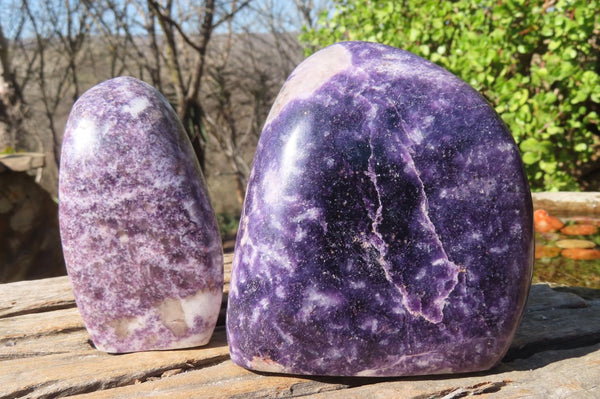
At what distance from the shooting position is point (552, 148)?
133 inches

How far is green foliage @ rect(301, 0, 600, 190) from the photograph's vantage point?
322cm

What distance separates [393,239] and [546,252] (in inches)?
68.9

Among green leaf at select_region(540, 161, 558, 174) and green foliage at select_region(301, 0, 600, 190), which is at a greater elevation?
green foliage at select_region(301, 0, 600, 190)

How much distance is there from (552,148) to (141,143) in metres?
2.73

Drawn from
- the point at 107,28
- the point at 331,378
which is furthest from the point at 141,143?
the point at 107,28

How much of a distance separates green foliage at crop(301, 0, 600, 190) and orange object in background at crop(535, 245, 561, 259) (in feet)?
2.13

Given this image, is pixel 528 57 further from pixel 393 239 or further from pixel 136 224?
pixel 136 224

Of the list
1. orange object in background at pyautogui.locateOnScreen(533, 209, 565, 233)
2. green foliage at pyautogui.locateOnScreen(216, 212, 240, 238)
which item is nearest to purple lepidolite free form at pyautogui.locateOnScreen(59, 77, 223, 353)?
orange object in background at pyautogui.locateOnScreen(533, 209, 565, 233)

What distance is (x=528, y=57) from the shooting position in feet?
12.2

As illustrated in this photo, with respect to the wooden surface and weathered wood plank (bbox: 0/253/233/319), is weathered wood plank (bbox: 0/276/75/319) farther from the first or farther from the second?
the wooden surface

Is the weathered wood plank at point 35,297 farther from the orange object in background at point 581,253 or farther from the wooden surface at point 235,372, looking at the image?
the orange object in background at point 581,253

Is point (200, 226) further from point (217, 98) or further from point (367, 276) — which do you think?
point (217, 98)

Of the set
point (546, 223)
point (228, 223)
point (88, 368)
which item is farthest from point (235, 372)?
point (228, 223)

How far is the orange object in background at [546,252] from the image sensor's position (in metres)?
2.72
